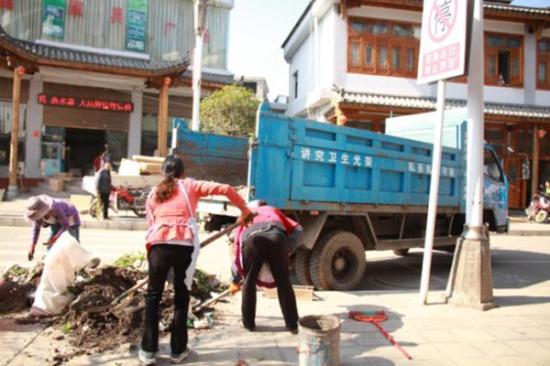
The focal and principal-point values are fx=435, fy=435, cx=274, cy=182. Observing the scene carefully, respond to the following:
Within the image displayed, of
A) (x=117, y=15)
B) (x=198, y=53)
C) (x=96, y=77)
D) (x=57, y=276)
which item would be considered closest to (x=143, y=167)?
(x=198, y=53)

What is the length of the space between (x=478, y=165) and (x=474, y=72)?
3.66 feet

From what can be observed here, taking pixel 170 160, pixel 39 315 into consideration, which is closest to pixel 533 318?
pixel 170 160

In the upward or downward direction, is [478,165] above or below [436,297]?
above

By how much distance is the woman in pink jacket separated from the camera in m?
3.34

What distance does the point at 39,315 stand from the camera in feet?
14.2

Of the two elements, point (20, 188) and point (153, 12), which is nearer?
point (20, 188)

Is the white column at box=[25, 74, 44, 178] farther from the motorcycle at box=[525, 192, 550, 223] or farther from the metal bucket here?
the motorcycle at box=[525, 192, 550, 223]

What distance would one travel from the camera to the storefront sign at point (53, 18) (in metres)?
17.1

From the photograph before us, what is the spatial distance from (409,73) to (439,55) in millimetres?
11735

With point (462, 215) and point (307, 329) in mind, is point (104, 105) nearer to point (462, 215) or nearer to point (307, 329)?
point (462, 215)

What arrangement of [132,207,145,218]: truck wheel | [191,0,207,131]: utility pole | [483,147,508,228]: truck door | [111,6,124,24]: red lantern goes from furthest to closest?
[111,6,124,24]: red lantern → [132,207,145,218]: truck wheel → [191,0,207,131]: utility pole → [483,147,508,228]: truck door

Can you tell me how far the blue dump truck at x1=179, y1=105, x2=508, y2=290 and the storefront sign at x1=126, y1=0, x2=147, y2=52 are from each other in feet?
43.9

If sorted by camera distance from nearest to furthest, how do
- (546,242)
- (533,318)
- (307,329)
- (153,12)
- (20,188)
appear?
(307,329) < (533,318) < (546,242) < (20,188) < (153,12)

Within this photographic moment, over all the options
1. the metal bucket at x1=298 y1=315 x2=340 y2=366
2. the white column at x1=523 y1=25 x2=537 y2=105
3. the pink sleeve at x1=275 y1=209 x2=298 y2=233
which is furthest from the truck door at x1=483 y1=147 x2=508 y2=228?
the white column at x1=523 y1=25 x2=537 y2=105
